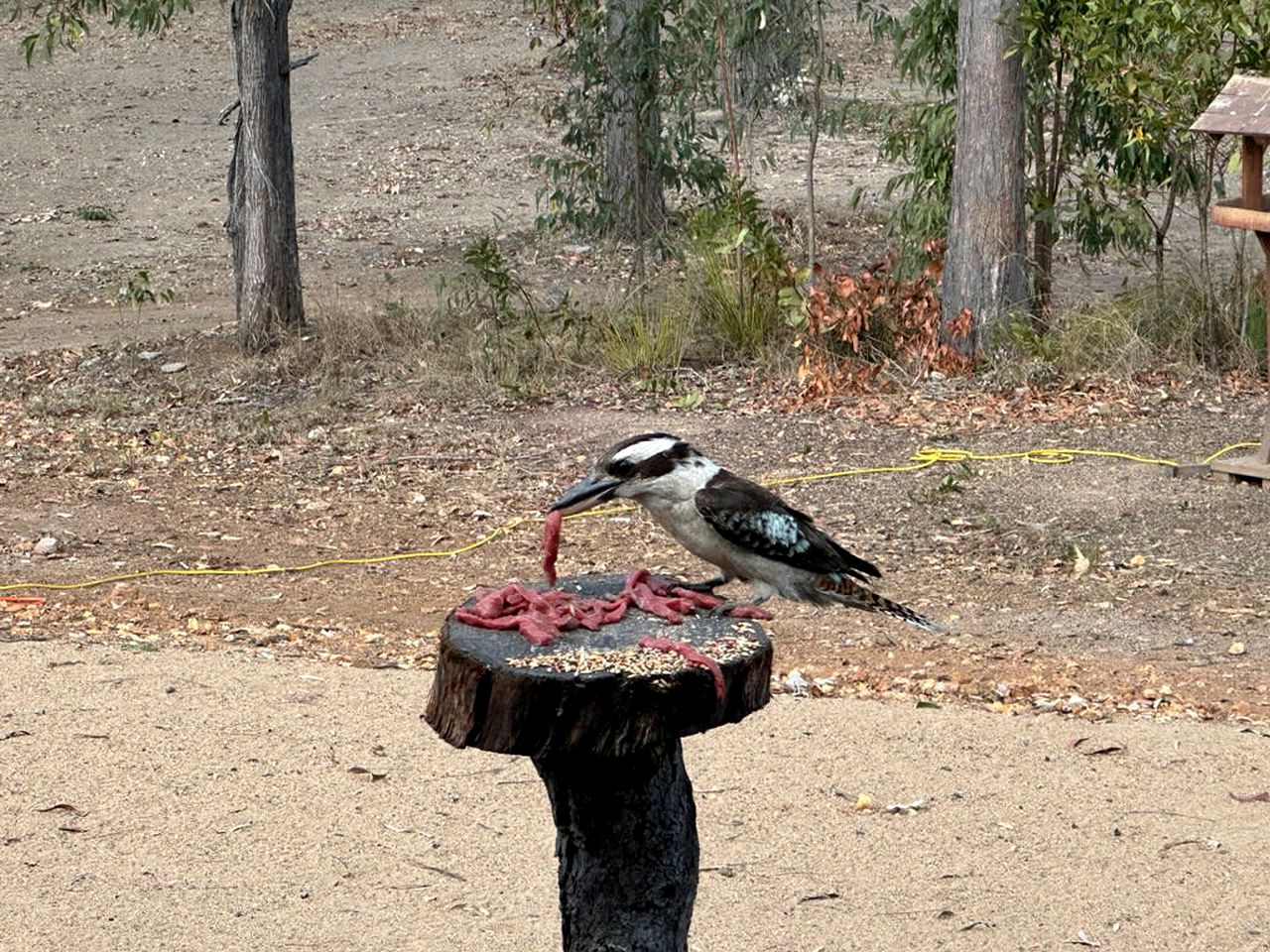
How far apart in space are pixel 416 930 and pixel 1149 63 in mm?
6550

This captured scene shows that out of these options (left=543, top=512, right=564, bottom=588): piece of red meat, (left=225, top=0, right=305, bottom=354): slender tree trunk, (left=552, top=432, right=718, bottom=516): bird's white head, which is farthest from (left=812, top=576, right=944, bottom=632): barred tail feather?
(left=225, top=0, right=305, bottom=354): slender tree trunk

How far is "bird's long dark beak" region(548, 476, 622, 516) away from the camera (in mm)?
3343

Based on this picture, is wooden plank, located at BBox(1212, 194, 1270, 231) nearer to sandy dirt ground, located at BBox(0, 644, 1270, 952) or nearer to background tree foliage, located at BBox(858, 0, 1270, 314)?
background tree foliage, located at BBox(858, 0, 1270, 314)

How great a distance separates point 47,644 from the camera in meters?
5.95

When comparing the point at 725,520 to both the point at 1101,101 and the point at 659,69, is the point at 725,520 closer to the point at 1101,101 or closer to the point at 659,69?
the point at 1101,101

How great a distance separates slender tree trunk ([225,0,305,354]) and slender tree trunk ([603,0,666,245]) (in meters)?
2.12

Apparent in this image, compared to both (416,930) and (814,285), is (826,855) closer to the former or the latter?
(416,930)

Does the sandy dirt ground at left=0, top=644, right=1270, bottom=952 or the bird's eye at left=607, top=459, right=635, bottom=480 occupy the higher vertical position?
the bird's eye at left=607, top=459, right=635, bottom=480

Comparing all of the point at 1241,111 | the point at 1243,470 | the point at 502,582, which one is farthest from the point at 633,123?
the point at 502,582

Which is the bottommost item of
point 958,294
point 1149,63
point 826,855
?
point 826,855

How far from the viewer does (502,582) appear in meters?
6.79

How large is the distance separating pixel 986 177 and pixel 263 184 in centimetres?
393

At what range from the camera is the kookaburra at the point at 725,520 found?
350 centimetres

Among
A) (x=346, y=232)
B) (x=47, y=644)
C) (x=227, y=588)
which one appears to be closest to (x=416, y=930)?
(x=47, y=644)
